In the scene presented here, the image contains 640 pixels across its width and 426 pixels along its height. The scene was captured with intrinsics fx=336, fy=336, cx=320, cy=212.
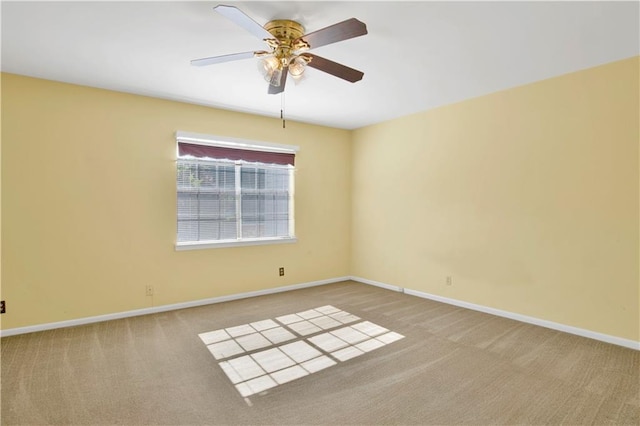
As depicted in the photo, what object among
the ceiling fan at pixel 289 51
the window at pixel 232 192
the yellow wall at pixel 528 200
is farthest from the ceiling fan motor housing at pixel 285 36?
the window at pixel 232 192

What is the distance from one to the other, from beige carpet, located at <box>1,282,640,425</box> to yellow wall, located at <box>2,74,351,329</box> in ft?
1.41

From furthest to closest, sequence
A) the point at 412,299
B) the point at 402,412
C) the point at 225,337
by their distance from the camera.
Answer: the point at 412,299, the point at 225,337, the point at 402,412

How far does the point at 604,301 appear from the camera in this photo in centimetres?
305

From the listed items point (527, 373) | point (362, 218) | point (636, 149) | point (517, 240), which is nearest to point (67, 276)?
point (362, 218)

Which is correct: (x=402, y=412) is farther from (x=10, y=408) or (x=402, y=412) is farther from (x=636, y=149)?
(x=636, y=149)

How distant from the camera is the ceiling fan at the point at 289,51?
2.01 m

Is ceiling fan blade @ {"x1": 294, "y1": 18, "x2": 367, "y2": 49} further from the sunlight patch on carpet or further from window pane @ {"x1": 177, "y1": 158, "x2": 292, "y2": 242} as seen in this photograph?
window pane @ {"x1": 177, "y1": 158, "x2": 292, "y2": 242}

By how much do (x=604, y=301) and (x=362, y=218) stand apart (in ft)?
10.4

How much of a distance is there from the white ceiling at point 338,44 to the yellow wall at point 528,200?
0.36 metres

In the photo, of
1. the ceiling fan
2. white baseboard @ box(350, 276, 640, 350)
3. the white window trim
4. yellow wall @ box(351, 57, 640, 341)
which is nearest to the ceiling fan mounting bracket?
the ceiling fan

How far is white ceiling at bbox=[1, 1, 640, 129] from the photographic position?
2174 mm

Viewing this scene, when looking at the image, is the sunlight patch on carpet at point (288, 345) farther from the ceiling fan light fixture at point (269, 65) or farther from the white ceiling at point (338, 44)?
the white ceiling at point (338, 44)

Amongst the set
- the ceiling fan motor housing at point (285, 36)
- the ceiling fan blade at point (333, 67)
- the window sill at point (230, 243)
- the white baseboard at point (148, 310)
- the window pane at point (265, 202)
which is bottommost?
the white baseboard at point (148, 310)

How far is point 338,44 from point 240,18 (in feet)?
3.32
